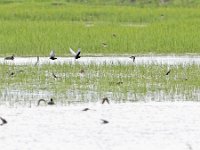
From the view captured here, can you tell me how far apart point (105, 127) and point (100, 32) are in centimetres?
1458

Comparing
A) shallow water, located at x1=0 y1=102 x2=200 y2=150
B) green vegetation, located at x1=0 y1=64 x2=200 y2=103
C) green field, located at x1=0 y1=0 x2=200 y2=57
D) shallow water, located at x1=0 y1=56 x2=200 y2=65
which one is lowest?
shallow water, located at x1=0 y1=102 x2=200 y2=150

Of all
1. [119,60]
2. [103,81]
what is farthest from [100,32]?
[103,81]

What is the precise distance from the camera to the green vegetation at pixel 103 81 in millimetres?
16906

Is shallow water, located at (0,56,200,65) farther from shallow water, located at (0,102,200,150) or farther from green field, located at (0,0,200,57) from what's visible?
shallow water, located at (0,102,200,150)

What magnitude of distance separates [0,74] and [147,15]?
1764 centimetres

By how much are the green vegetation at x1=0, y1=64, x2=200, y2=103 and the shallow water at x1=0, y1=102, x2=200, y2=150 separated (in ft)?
3.19

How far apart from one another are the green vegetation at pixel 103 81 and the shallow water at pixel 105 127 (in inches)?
38.2

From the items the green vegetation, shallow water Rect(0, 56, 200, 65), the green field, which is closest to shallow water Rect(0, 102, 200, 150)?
the green vegetation

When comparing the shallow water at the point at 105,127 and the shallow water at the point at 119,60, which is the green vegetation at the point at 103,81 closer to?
the shallow water at the point at 105,127

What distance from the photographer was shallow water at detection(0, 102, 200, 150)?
42.0 ft

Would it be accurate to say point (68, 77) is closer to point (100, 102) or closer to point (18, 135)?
point (100, 102)

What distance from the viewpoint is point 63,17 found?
36750 mm

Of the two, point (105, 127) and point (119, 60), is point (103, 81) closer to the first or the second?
point (119, 60)

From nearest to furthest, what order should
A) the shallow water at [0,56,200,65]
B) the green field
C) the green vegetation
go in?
the green vegetation
the shallow water at [0,56,200,65]
the green field
